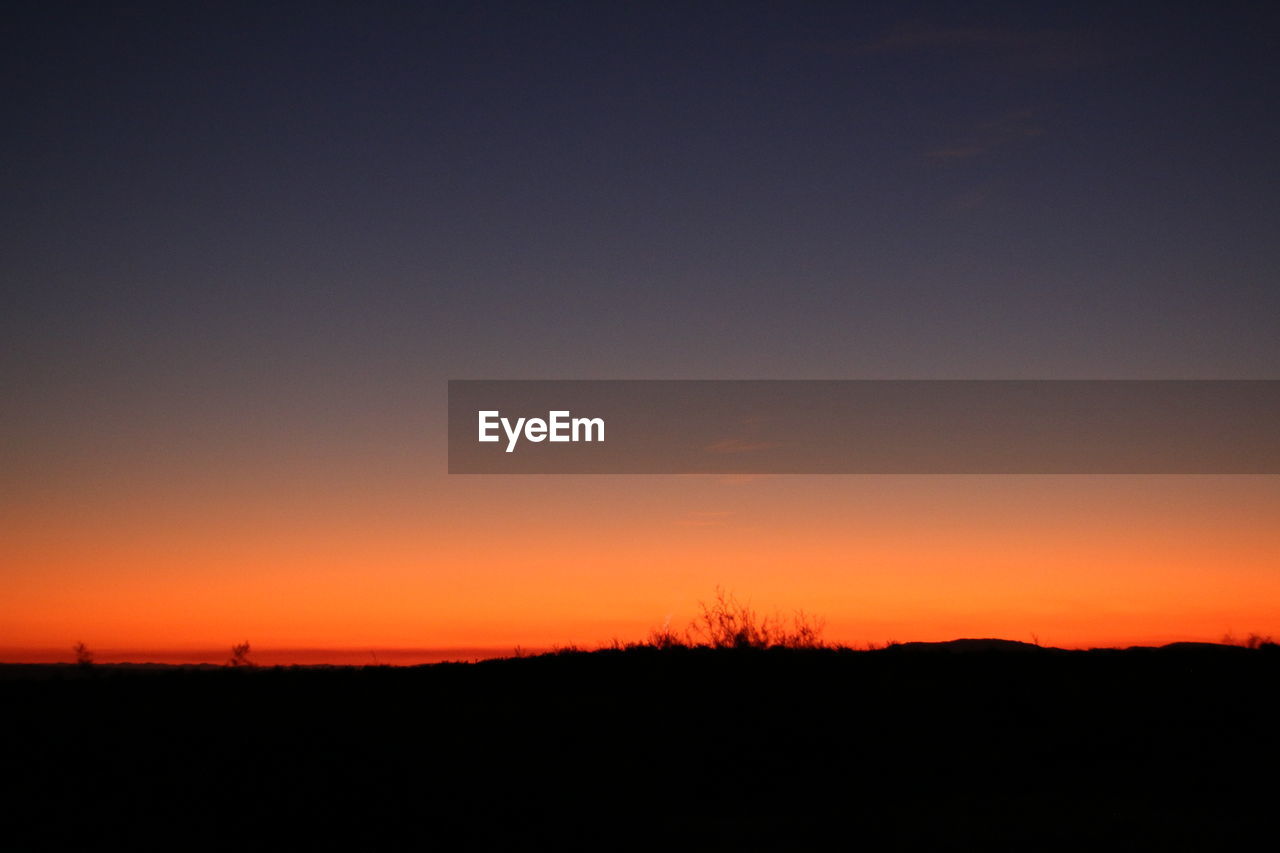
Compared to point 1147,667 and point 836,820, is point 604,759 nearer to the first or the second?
point 836,820

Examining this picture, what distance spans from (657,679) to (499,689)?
2.57 meters

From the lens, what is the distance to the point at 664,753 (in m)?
17.0

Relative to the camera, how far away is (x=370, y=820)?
520 inches

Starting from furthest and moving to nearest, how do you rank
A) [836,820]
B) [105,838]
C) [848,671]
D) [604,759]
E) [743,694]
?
1. [848,671]
2. [743,694]
3. [604,759]
4. [836,820]
5. [105,838]

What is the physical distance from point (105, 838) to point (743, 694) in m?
9.82

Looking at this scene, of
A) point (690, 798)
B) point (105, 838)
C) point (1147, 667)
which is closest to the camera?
point (105, 838)

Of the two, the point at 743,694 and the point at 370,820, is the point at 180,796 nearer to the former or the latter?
the point at 370,820

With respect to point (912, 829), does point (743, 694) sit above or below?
above

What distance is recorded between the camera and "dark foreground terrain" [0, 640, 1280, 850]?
43.1ft

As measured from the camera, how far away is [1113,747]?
59.4ft

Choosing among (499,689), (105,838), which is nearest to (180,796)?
(105,838)

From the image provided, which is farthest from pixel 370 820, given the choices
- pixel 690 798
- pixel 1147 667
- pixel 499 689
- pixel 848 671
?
pixel 1147 667

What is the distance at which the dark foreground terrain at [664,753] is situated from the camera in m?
13.1

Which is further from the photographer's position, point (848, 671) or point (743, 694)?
point (848, 671)
